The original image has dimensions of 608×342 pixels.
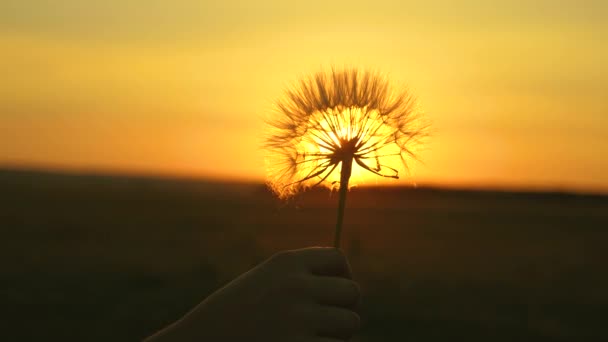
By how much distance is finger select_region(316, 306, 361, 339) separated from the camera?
142cm

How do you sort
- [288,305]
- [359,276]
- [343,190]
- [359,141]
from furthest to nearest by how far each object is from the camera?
[359,276]
[359,141]
[343,190]
[288,305]

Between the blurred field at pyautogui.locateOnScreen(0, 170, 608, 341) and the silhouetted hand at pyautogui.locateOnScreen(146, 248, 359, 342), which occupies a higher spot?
the silhouetted hand at pyautogui.locateOnScreen(146, 248, 359, 342)

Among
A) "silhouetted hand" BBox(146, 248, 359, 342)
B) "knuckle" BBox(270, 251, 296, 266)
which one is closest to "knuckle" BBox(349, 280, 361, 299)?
"silhouetted hand" BBox(146, 248, 359, 342)

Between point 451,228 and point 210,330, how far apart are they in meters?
22.2

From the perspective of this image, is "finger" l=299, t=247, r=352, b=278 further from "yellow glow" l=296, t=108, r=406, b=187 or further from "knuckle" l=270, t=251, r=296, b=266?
"yellow glow" l=296, t=108, r=406, b=187

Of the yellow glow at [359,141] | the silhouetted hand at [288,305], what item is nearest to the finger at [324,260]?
the silhouetted hand at [288,305]

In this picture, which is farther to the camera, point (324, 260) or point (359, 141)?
point (359, 141)

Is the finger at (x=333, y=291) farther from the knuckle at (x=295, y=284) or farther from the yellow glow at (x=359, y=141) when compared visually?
the yellow glow at (x=359, y=141)

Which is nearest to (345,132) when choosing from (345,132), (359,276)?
(345,132)

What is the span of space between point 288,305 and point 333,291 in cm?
9

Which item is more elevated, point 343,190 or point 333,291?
point 343,190

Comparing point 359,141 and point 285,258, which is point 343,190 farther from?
point 359,141

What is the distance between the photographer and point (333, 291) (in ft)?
4.71

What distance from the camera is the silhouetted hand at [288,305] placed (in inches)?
55.7
